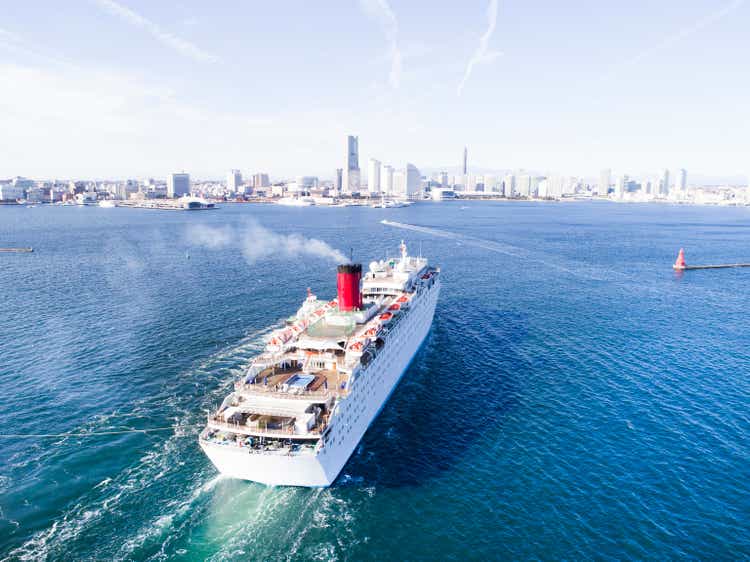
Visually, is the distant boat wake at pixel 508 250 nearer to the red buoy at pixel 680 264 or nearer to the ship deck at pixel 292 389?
the red buoy at pixel 680 264

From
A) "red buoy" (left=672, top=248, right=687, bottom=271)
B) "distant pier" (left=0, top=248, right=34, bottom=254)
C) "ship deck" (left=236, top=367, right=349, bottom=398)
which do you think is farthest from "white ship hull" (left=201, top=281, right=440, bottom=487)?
"distant pier" (left=0, top=248, right=34, bottom=254)

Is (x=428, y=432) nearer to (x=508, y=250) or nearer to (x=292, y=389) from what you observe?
(x=292, y=389)

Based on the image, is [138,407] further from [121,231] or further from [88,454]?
[121,231]

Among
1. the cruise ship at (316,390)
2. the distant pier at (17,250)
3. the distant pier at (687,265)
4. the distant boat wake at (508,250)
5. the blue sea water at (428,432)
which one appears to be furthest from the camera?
the distant pier at (17,250)

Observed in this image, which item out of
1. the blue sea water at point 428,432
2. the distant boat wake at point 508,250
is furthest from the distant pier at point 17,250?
the distant boat wake at point 508,250

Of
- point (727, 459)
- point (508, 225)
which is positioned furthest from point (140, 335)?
point (508, 225)

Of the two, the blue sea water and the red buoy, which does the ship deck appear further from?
the red buoy

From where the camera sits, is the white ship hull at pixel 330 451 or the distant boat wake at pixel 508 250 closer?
the white ship hull at pixel 330 451
